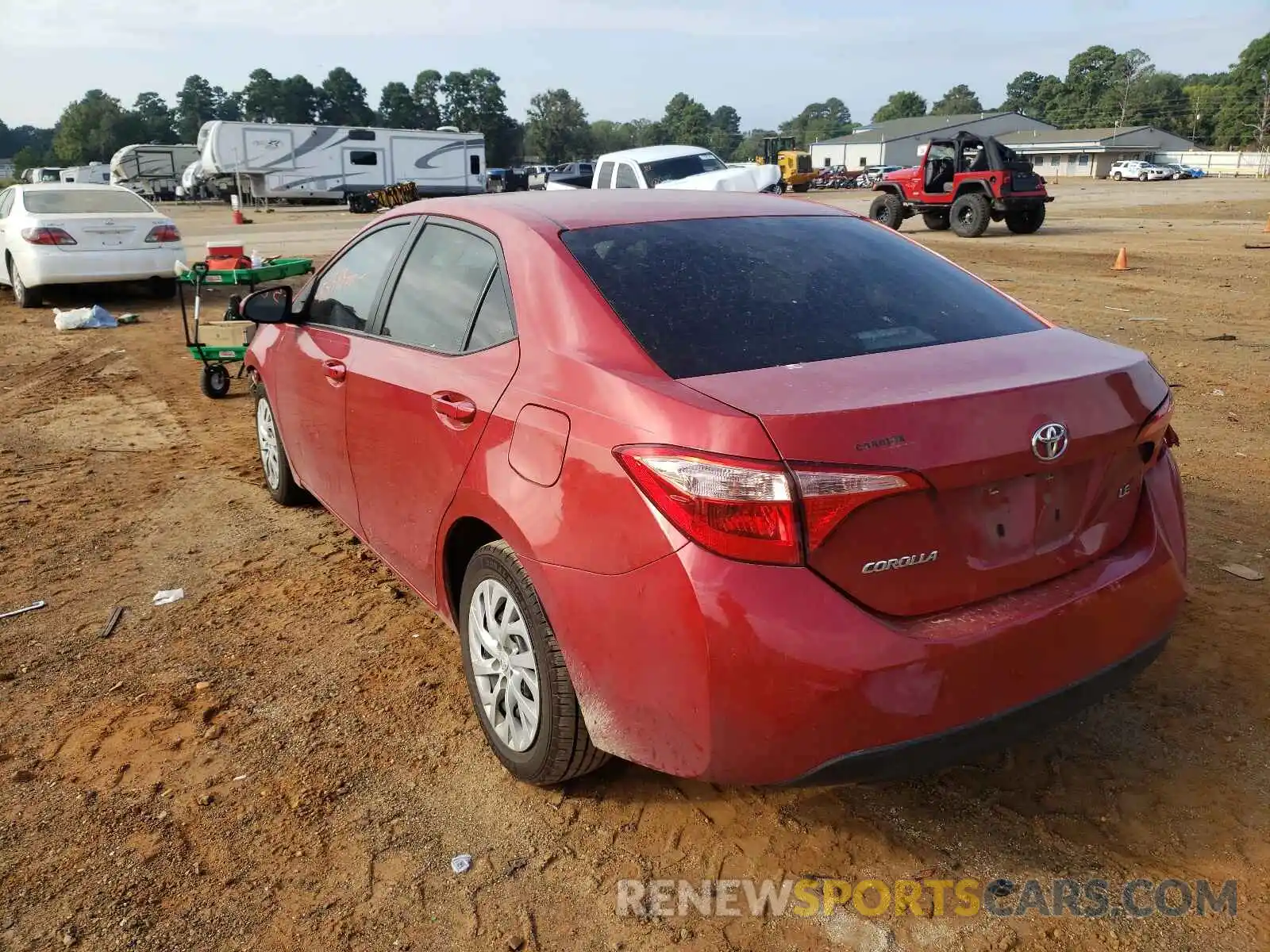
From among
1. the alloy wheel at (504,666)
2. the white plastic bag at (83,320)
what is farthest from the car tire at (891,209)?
the alloy wheel at (504,666)

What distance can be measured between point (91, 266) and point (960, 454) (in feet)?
41.0

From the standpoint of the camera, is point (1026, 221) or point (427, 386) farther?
point (1026, 221)

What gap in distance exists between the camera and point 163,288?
44.9ft

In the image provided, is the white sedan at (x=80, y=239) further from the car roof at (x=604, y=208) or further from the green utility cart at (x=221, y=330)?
the car roof at (x=604, y=208)

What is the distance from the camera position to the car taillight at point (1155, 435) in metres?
2.52

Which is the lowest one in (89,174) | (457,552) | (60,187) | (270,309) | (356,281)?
(457,552)

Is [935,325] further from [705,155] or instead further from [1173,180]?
[1173,180]

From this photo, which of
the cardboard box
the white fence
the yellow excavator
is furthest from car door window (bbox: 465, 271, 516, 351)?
the white fence

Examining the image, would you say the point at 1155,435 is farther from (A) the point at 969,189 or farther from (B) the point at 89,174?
(B) the point at 89,174

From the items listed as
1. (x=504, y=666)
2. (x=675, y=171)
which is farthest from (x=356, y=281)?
(x=675, y=171)

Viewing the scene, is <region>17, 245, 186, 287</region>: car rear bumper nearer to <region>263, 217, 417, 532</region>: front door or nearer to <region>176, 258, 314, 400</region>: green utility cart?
<region>176, 258, 314, 400</region>: green utility cart

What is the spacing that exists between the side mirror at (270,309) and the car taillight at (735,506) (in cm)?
271

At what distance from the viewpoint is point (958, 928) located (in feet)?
7.63

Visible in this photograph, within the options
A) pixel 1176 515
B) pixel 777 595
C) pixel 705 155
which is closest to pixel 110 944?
pixel 777 595
